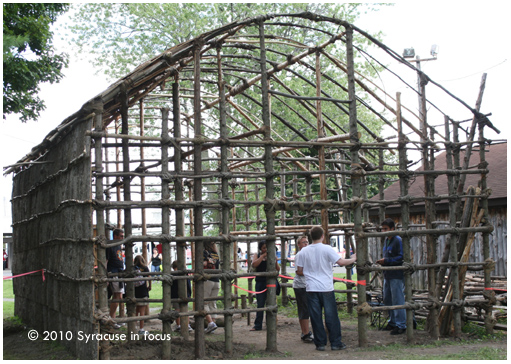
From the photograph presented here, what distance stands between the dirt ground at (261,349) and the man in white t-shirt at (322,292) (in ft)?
0.76

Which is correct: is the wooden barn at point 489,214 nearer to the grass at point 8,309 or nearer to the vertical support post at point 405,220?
the vertical support post at point 405,220

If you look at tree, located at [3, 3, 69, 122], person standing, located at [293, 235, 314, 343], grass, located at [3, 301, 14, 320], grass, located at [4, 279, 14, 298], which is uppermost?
tree, located at [3, 3, 69, 122]

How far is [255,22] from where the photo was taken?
885 centimetres

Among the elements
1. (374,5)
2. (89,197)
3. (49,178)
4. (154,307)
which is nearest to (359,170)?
(89,197)

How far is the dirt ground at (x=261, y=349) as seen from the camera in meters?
8.00

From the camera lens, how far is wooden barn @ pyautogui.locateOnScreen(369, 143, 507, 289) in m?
13.8

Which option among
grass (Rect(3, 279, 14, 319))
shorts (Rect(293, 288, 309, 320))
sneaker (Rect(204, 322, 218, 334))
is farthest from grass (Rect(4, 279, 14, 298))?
shorts (Rect(293, 288, 309, 320))

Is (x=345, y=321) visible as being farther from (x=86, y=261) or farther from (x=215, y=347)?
(x=86, y=261)

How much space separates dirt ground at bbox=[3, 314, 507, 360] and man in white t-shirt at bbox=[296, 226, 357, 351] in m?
0.23

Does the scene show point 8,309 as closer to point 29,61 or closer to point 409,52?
point 29,61

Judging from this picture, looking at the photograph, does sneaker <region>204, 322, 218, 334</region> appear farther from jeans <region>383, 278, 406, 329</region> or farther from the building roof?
the building roof

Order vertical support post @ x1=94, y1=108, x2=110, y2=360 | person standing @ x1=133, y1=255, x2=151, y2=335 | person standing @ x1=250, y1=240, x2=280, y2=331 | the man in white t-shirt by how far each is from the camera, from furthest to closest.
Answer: person standing @ x1=250, y1=240, x2=280, y2=331, person standing @ x1=133, y1=255, x2=151, y2=335, the man in white t-shirt, vertical support post @ x1=94, y1=108, x2=110, y2=360

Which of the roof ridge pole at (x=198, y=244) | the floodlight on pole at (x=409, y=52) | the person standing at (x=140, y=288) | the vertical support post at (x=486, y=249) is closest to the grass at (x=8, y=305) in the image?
the person standing at (x=140, y=288)

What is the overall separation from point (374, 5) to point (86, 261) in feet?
73.3
